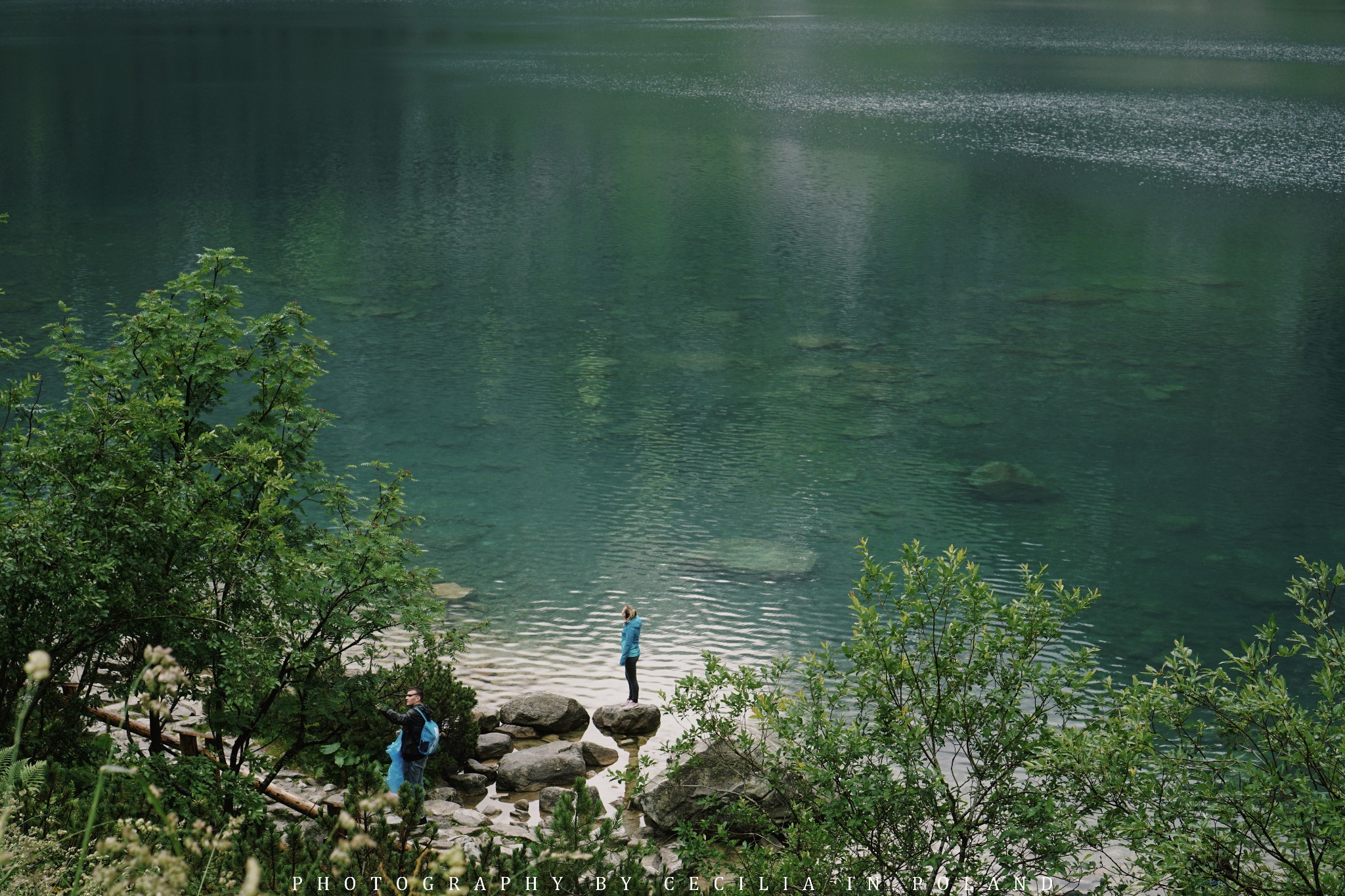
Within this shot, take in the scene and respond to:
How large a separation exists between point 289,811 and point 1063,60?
96225 mm

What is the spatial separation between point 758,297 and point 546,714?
29522 mm

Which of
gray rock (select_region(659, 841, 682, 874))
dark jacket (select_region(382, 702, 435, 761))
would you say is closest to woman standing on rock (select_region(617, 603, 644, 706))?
gray rock (select_region(659, 841, 682, 874))

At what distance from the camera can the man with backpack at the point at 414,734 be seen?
14.3 metres

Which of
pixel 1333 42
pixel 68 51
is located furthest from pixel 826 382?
pixel 68 51

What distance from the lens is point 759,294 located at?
4538cm

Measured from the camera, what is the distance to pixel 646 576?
24.4m

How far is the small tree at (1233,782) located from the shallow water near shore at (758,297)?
35.9ft

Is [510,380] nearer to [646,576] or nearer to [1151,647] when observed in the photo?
[646,576]

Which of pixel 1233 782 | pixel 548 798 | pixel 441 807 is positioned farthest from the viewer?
pixel 548 798

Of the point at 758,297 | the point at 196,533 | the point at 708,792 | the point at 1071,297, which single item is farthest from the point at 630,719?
the point at 1071,297

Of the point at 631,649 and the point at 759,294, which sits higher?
the point at 759,294

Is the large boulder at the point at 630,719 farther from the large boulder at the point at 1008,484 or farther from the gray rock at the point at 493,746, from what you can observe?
the large boulder at the point at 1008,484

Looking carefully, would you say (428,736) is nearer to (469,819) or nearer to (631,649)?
(469,819)

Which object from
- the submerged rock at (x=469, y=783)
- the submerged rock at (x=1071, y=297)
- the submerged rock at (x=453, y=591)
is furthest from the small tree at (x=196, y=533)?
the submerged rock at (x=1071, y=297)
